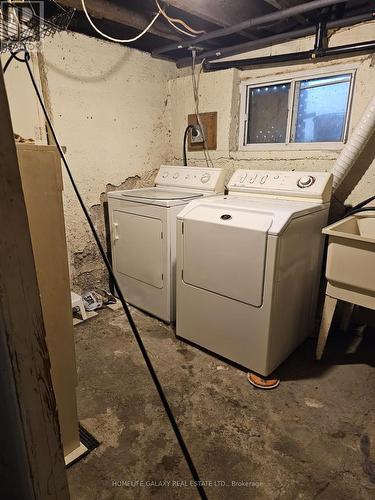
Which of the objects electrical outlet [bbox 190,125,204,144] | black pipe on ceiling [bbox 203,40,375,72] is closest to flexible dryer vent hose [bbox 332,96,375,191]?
black pipe on ceiling [bbox 203,40,375,72]

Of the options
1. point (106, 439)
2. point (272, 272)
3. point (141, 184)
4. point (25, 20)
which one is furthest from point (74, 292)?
point (25, 20)

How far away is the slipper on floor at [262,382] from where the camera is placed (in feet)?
5.76

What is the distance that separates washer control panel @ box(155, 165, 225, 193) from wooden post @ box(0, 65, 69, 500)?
214cm

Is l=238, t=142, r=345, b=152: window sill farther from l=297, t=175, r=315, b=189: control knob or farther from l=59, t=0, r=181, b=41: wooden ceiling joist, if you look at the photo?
l=59, t=0, r=181, b=41: wooden ceiling joist

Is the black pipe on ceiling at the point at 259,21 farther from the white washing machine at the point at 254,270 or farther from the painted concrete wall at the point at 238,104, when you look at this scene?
the white washing machine at the point at 254,270

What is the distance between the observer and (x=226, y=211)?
1.87 metres

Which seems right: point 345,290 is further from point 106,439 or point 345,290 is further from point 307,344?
point 106,439

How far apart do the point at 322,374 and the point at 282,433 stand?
55 centimetres

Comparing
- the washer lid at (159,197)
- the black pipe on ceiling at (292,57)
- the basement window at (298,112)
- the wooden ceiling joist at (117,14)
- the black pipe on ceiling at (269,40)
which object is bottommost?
the washer lid at (159,197)

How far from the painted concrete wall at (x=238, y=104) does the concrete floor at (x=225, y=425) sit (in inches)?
51.3

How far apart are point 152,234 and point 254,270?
906mm

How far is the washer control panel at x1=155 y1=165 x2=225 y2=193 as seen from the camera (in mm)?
2541

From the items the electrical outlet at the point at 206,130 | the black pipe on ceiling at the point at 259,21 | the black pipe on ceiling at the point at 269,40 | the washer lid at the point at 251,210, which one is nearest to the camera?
the washer lid at the point at 251,210

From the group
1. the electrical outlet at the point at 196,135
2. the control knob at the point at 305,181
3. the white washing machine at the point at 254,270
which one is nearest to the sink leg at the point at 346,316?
the white washing machine at the point at 254,270
